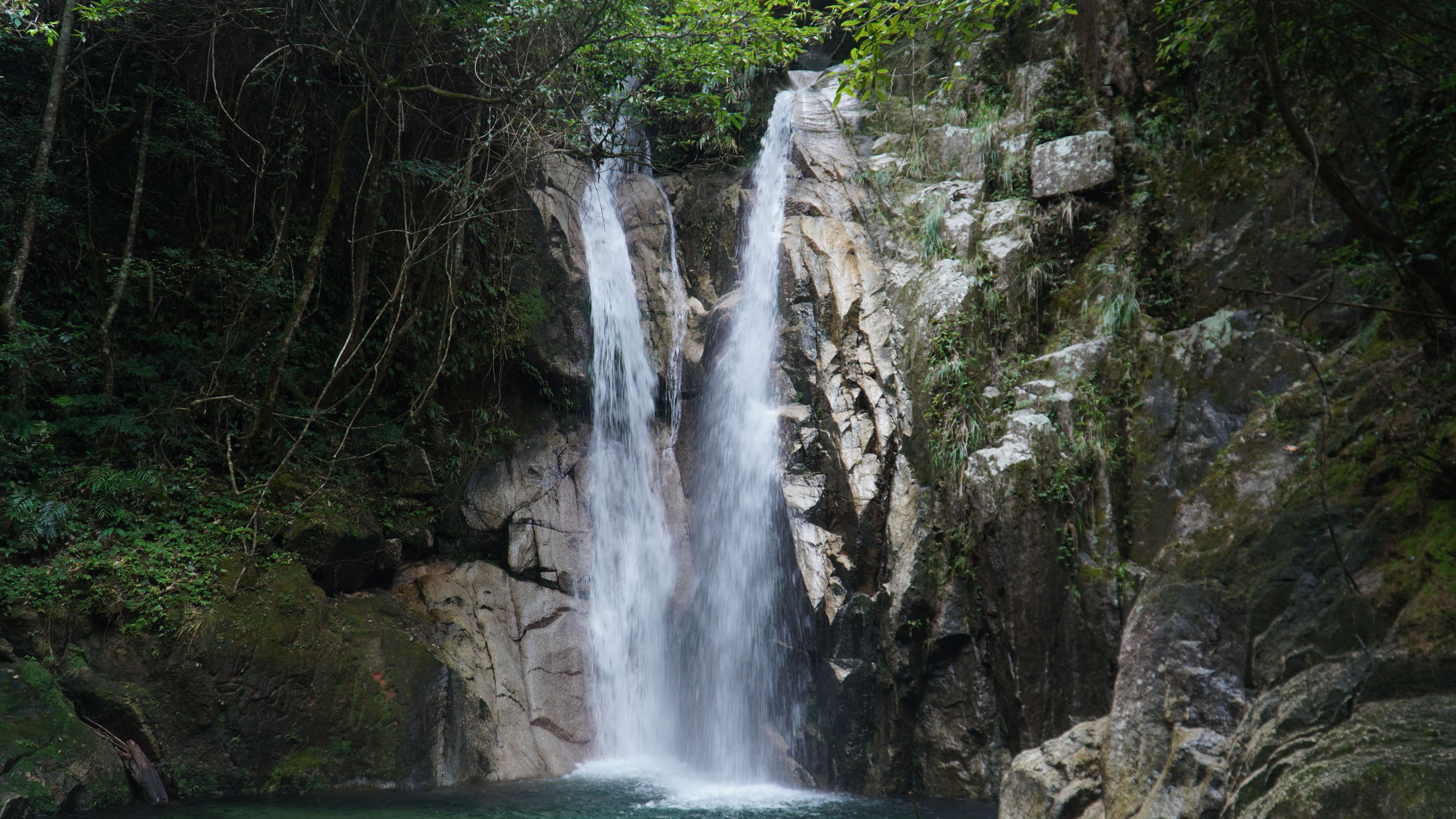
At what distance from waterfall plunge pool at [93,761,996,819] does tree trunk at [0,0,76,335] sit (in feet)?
15.4

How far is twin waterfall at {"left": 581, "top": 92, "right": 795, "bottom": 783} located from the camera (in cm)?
901

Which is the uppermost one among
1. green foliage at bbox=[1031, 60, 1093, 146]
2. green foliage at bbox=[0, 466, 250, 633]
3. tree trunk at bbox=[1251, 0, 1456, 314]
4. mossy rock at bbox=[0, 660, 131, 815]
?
green foliage at bbox=[1031, 60, 1093, 146]

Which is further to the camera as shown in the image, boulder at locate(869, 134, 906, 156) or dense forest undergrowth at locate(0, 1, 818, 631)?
boulder at locate(869, 134, 906, 156)

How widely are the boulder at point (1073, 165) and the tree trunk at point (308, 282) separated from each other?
7031mm

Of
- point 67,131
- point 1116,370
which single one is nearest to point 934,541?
point 1116,370

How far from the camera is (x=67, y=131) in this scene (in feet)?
27.3

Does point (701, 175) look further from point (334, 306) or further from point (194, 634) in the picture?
point (194, 634)

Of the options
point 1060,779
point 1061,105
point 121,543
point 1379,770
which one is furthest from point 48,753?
point 1061,105

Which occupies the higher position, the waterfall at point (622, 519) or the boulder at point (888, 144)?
the boulder at point (888, 144)

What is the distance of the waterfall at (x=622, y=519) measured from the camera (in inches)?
376

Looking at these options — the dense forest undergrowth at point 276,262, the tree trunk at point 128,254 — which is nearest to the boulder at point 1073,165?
the dense forest undergrowth at point 276,262

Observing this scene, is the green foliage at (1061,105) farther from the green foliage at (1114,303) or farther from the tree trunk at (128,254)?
the tree trunk at (128,254)

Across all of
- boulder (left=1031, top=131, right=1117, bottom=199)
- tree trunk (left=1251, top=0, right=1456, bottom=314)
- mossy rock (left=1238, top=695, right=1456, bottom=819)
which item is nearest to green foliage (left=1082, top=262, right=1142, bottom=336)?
boulder (left=1031, top=131, right=1117, bottom=199)

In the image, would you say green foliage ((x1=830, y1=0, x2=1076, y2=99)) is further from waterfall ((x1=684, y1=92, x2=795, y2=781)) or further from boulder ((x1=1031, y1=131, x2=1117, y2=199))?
waterfall ((x1=684, y1=92, x2=795, y2=781))
